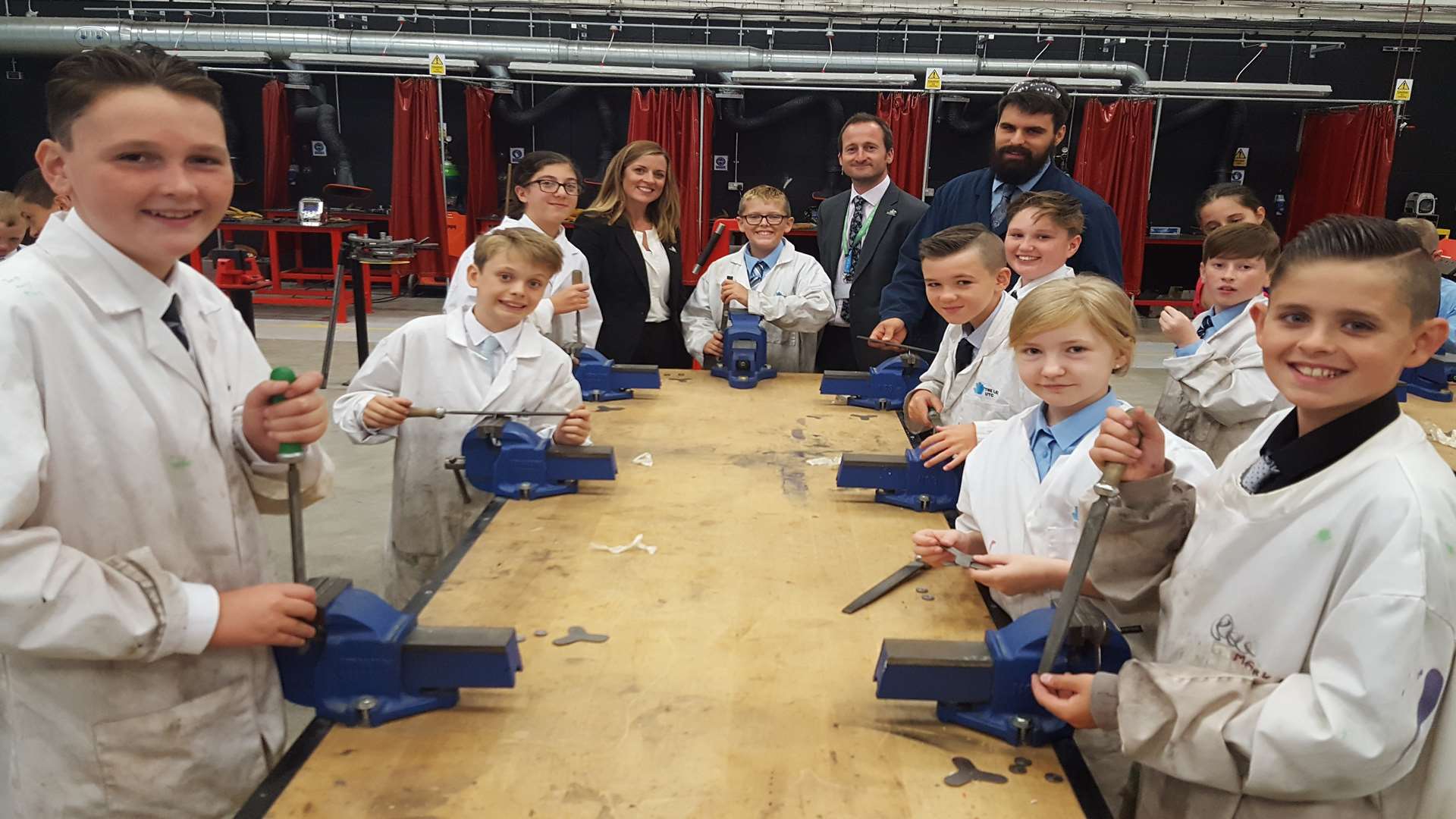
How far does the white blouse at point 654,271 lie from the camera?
3270 millimetres

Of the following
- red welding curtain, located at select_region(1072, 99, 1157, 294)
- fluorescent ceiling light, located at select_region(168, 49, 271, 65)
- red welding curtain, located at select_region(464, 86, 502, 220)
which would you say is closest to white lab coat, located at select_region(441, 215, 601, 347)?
red welding curtain, located at select_region(464, 86, 502, 220)

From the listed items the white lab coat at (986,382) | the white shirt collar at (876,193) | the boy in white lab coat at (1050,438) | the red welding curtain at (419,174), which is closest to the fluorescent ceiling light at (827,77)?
the red welding curtain at (419,174)

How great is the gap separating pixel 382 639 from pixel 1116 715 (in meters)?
0.82

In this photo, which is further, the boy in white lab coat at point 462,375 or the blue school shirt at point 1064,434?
the boy in white lab coat at point 462,375

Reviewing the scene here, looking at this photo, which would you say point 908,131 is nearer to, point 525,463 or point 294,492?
point 525,463

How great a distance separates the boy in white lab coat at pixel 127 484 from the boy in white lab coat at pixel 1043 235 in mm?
1657

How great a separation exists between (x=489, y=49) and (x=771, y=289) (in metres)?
5.27

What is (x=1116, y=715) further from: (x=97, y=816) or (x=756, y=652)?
(x=97, y=816)

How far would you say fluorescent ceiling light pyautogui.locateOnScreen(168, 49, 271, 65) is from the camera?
7176 mm

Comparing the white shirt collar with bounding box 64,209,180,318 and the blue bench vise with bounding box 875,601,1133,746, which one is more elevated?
the white shirt collar with bounding box 64,209,180,318

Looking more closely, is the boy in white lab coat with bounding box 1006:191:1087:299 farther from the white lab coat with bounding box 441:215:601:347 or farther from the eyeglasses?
the eyeglasses

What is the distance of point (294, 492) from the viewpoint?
107 cm

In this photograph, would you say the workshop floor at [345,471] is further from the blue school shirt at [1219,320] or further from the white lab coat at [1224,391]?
the blue school shirt at [1219,320]

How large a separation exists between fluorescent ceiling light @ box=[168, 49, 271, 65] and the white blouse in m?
5.68
